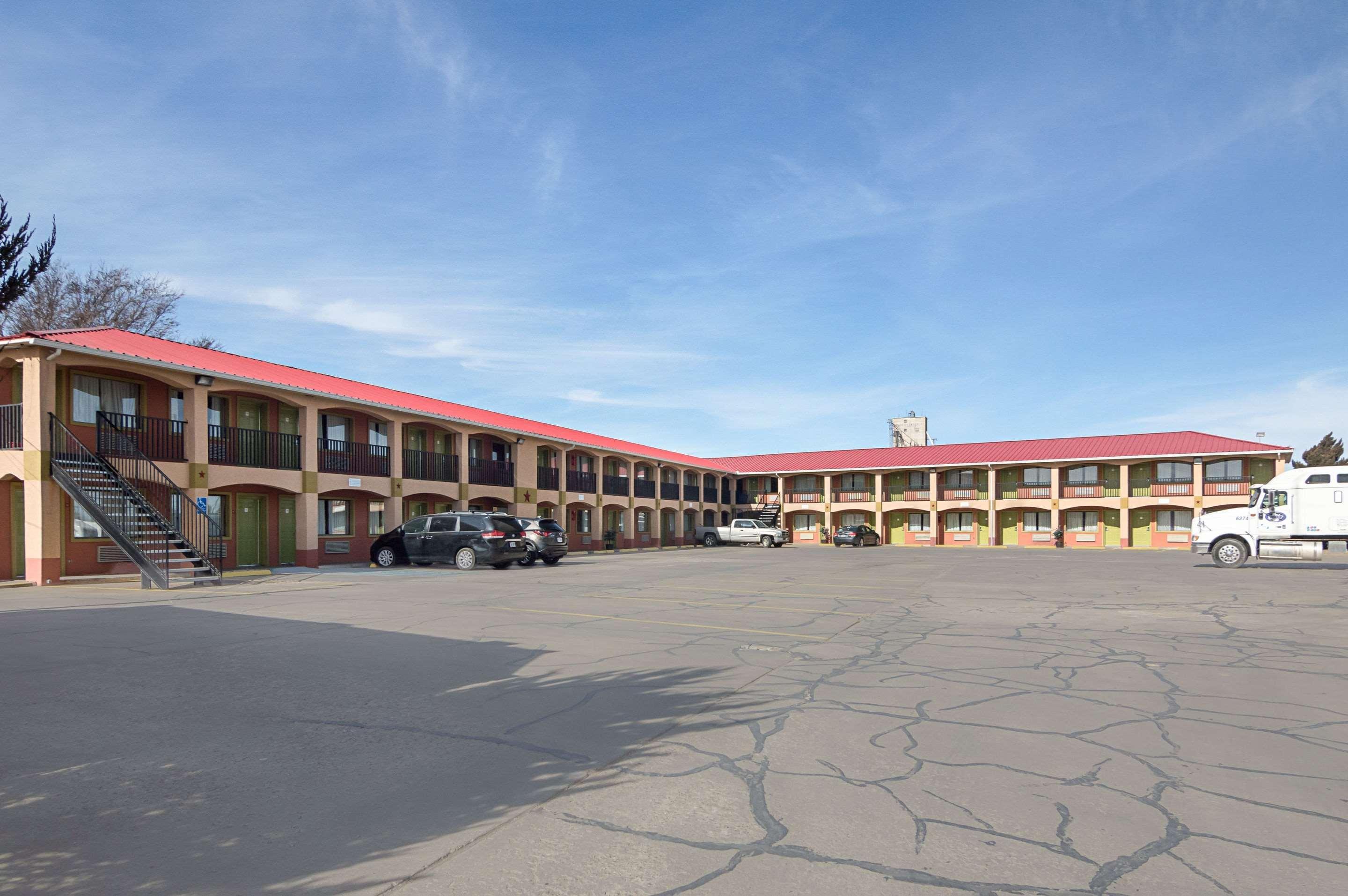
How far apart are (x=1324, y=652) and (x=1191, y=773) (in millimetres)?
6356

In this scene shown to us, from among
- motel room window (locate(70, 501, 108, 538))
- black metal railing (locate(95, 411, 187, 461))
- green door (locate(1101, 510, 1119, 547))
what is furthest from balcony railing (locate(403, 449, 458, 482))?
green door (locate(1101, 510, 1119, 547))

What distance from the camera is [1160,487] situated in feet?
162

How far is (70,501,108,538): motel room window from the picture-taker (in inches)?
799

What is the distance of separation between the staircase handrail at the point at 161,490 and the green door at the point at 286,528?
3.72m

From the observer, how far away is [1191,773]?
5285mm

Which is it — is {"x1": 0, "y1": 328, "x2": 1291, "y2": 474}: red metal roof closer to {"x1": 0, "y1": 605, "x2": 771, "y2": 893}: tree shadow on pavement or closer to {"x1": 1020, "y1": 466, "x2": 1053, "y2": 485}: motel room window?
{"x1": 1020, "y1": 466, "x2": 1053, "y2": 485}: motel room window

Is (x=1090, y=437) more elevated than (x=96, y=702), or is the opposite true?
(x=1090, y=437)

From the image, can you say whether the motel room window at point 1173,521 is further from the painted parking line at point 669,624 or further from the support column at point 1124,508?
the painted parking line at point 669,624

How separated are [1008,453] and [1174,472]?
9.32 m

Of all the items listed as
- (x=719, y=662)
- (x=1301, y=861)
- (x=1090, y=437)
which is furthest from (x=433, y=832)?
(x=1090, y=437)

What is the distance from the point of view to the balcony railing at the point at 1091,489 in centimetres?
5103

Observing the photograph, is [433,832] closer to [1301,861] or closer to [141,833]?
[141,833]

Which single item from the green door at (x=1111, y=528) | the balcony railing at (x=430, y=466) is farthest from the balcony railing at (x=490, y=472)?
the green door at (x=1111, y=528)

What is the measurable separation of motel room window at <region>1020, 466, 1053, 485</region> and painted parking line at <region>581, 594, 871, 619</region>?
43.9 meters
